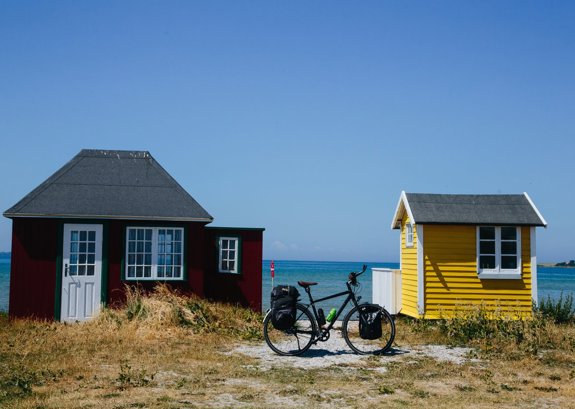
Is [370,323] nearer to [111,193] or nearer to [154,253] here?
[154,253]

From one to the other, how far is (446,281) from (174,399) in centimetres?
969

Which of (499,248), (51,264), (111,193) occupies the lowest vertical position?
(51,264)

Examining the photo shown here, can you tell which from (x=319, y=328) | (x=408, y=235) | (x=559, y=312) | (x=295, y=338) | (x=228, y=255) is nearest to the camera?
(x=319, y=328)

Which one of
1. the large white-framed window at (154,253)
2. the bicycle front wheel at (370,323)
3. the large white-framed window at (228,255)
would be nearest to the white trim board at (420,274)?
the bicycle front wheel at (370,323)

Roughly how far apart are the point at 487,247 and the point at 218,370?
8.89 metres

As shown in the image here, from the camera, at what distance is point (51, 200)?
1569 cm

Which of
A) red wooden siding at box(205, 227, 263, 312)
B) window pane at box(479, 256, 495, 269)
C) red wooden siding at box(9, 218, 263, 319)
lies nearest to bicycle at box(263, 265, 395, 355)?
red wooden siding at box(9, 218, 263, 319)

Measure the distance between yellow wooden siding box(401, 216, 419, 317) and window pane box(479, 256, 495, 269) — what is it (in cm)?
161

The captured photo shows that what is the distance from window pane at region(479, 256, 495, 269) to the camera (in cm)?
1605

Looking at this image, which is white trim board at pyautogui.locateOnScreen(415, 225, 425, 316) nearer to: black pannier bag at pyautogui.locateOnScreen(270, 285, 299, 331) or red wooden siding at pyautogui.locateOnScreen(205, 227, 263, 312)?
red wooden siding at pyautogui.locateOnScreen(205, 227, 263, 312)

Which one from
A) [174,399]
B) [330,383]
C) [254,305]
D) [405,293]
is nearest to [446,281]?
[405,293]

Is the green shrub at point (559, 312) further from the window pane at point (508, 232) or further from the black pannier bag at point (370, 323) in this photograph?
the black pannier bag at point (370, 323)

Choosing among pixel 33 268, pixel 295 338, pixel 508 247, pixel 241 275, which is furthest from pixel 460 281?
pixel 33 268

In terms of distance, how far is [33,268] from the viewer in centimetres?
1528
